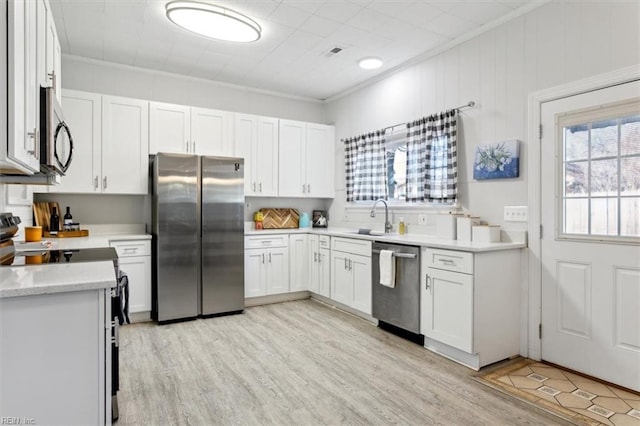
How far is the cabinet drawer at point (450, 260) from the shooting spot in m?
2.71

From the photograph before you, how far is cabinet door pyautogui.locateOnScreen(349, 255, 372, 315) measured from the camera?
12.2 ft

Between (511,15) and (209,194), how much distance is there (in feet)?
10.7

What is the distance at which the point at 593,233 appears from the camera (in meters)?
2.58

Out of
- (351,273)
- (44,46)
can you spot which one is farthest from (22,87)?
(351,273)

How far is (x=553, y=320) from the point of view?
277cm

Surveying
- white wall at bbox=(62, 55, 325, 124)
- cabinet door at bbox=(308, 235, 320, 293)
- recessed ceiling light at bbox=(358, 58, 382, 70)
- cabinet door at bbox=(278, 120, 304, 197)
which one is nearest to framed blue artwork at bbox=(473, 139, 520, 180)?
recessed ceiling light at bbox=(358, 58, 382, 70)

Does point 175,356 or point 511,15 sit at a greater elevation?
point 511,15

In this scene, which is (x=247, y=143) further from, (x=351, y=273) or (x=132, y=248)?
(x=351, y=273)

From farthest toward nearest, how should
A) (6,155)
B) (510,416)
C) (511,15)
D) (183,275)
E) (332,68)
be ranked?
(332,68) → (183,275) → (511,15) → (510,416) → (6,155)

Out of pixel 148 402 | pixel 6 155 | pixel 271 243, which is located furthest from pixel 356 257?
pixel 6 155

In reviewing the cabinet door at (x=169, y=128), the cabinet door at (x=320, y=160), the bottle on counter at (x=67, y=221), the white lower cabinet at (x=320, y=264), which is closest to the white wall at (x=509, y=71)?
the white lower cabinet at (x=320, y=264)

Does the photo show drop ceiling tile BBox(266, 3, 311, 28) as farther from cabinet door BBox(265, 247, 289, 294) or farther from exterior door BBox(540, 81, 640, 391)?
cabinet door BBox(265, 247, 289, 294)

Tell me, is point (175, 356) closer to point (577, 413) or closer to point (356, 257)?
point (356, 257)

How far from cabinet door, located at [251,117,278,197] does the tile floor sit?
3.19 m
